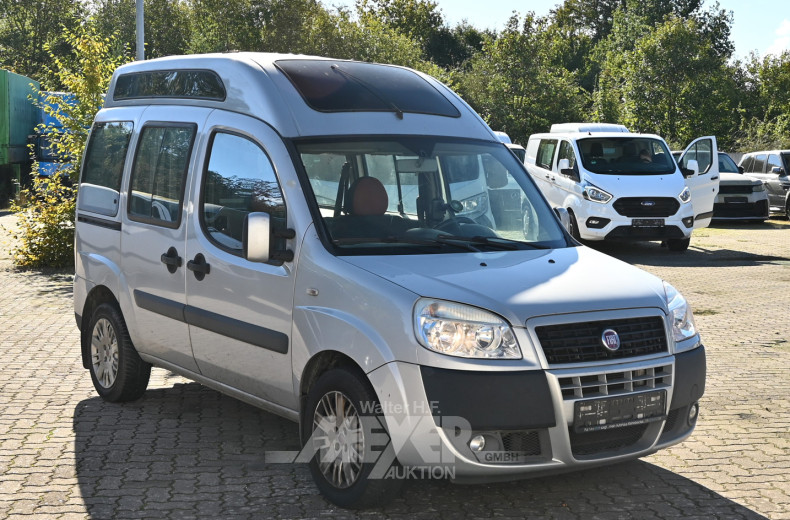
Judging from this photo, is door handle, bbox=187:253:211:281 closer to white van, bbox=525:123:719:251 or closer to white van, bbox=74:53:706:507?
white van, bbox=74:53:706:507

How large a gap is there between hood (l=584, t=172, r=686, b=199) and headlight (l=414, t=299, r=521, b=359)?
13411mm

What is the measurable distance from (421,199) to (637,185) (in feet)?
41.9

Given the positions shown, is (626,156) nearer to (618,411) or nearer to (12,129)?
(618,411)

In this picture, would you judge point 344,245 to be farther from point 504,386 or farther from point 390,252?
point 504,386

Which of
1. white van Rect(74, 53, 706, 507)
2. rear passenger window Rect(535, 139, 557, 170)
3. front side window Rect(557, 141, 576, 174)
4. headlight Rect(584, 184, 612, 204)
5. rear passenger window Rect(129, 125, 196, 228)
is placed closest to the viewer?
white van Rect(74, 53, 706, 507)

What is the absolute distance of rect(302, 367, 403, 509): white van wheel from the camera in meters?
4.82

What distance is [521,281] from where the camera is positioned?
498cm

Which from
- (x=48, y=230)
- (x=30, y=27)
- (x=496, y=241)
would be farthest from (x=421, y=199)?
(x=30, y=27)

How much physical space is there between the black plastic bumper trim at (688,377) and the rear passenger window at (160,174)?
304 centimetres

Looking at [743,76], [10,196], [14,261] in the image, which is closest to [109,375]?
[14,261]

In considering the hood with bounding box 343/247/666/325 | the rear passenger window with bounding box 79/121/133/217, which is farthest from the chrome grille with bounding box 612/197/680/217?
the hood with bounding box 343/247/666/325

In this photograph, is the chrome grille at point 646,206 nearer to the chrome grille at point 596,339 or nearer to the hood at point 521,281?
the hood at point 521,281

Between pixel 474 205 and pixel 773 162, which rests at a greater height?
pixel 474 205

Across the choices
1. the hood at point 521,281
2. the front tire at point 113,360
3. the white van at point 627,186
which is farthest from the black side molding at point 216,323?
the white van at point 627,186
